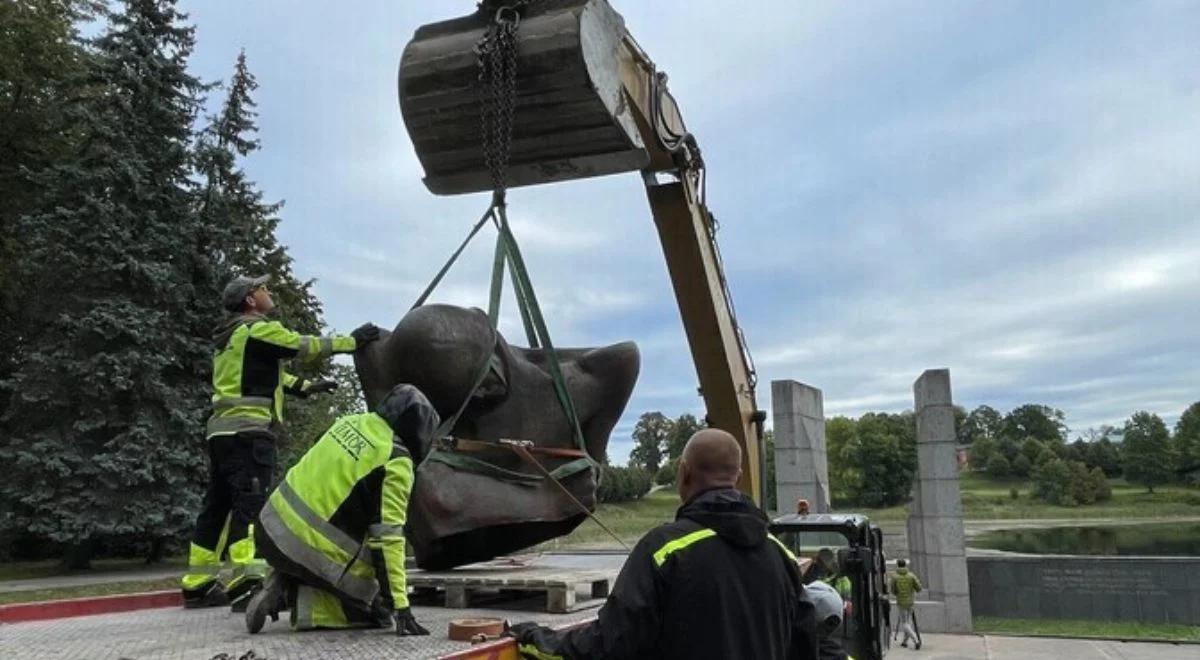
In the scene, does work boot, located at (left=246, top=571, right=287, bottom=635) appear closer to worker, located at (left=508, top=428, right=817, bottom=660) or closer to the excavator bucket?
worker, located at (left=508, top=428, right=817, bottom=660)

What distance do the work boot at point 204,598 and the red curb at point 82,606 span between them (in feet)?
0.67

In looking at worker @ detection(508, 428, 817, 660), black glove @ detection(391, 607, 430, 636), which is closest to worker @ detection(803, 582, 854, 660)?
worker @ detection(508, 428, 817, 660)

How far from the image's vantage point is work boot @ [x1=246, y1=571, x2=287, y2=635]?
130 inches

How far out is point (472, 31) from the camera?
5227 mm

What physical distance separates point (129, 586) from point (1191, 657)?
15857mm

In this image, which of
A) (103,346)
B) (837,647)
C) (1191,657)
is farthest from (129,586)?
(1191,657)

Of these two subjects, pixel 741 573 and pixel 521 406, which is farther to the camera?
pixel 521 406

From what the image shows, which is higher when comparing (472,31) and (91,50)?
(91,50)

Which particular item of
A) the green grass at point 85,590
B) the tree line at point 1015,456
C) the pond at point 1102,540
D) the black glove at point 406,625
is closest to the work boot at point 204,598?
the black glove at point 406,625

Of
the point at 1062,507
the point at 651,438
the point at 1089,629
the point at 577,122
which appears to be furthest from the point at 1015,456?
the point at 577,122

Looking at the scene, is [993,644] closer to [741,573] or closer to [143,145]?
[741,573]

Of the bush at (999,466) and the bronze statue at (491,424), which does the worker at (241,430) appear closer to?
the bronze statue at (491,424)

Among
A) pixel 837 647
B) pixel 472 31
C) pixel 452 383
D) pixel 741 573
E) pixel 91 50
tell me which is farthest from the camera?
pixel 91 50

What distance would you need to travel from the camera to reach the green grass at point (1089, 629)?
54.6ft
